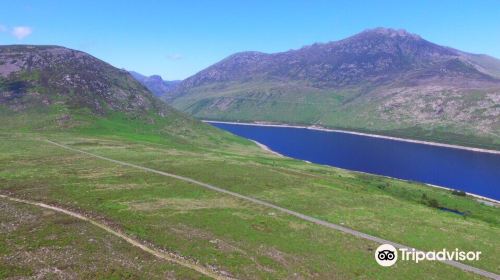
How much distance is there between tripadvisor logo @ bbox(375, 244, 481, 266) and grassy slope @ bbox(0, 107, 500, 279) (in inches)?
57.1

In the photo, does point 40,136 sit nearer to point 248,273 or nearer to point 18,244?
point 18,244

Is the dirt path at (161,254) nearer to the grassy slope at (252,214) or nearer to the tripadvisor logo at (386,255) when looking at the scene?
the grassy slope at (252,214)

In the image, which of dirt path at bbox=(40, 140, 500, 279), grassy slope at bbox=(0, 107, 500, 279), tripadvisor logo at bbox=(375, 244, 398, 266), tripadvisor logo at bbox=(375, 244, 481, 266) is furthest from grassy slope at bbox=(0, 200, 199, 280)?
dirt path at bbox=(40, 140, 500, 279)

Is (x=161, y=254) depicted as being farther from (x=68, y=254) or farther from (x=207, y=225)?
(x=207, y=225)

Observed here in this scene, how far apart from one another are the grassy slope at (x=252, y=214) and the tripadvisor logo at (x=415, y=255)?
4.76 ft

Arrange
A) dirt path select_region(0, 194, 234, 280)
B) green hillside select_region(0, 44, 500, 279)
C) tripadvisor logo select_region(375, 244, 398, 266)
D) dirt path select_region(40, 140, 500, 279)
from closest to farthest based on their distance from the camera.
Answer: dirt path select_region(0, 194, 234, 280), green hillside select_region(0, 44, 500, 279), dirt path select_region(40, 140, 500, 279), tripadvisor logo select_region(375, 244, 398, 266)

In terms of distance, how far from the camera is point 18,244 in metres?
53.9

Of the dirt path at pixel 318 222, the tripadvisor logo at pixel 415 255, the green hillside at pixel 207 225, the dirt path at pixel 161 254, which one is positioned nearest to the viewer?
the dirt path at pixel 161 254

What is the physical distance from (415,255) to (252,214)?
102 ft

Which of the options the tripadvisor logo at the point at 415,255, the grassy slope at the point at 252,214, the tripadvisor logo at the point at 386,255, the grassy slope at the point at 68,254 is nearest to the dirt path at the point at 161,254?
the grassy slope at the point at 68,254

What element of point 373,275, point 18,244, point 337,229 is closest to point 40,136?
point 18,244

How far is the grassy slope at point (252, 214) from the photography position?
56125 mm

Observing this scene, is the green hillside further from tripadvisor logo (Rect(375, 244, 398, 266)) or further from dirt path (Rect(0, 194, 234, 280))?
tripadvisor logo (Rect(375, 244, 398, 266))

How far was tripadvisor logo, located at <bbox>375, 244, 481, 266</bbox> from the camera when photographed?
2324 inches
